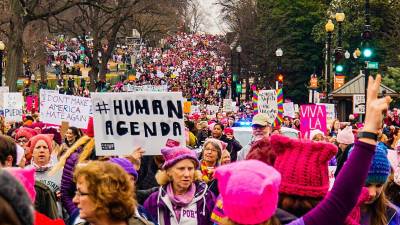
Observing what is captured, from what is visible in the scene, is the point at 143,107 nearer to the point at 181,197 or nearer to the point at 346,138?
the point at 181,197

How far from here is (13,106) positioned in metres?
23.1

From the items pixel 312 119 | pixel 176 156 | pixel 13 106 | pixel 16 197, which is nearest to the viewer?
pixel 16 197

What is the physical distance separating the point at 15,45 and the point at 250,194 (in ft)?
104

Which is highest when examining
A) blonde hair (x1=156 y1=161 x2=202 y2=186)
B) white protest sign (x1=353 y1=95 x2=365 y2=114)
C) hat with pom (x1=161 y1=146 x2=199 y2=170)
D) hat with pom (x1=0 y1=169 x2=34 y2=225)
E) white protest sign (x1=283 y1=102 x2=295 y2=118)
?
hat with pom (x1=0 y1=169 x2=34 y2=225)

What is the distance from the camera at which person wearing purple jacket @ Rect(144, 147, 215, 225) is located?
6359mm

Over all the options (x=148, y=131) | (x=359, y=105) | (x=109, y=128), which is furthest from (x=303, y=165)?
(x=359, y=105)

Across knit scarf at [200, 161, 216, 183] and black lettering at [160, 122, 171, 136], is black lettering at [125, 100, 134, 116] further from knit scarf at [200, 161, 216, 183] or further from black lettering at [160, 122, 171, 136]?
knit scarf at [200, 161, 216, 183]

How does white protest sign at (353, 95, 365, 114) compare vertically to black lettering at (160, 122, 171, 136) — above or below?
below

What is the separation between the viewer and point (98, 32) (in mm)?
54812

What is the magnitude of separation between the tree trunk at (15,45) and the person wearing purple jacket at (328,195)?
30.7 metres

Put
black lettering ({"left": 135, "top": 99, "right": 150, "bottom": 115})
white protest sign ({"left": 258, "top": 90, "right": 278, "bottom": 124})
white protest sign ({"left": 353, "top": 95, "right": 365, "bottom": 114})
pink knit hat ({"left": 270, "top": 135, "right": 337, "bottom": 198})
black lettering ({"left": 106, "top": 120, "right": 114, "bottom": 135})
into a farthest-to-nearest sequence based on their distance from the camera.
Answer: white protest sign ({"left": 353, "top": 95, "right": 365, "bottom": 114})
white protest sign ({"left": 258, "top": 90, "right": 278, "bottom": 124})
black lettering ({"left": 135, "top": 99, "right": 150, "bottom": 115})
black lettering ({"left": 106, "top": 120, "right": 114, "bottom": 135})
pink knit hat ({"left": 270, "top": 135, "right": 337, "bottom": 198})

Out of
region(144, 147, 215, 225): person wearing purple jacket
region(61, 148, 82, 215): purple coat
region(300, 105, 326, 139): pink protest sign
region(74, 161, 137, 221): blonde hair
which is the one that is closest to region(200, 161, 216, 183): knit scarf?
region(61, 148, 82, 215): purple coat

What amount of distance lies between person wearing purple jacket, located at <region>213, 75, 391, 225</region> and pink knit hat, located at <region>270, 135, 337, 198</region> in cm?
28

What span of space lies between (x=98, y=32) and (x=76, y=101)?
41.1 metres
